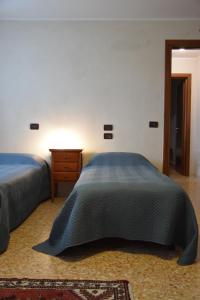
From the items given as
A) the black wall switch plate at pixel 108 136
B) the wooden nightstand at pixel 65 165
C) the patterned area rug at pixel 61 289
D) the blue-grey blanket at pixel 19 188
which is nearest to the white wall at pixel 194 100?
the black wall switch plate at pixel 108 136

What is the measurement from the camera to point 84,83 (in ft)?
13.2

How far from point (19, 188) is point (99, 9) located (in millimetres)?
2392

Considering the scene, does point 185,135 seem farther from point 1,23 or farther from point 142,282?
point 142,282

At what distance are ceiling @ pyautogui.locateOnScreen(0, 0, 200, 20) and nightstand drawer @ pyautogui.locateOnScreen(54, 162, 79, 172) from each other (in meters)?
1.92

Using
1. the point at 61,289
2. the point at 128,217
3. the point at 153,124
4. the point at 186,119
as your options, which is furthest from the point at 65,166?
the point at 186,119

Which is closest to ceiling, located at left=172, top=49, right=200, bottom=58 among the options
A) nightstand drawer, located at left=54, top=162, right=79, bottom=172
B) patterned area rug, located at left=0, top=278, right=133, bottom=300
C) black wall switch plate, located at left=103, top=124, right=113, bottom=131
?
black wall switch plate, located at left=103, top=124, right=113, bottom=131

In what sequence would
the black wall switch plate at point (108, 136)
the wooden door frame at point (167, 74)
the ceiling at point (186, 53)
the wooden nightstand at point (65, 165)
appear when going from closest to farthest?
the wooden nightstand at point (65, 165), the wooden door frame at point (167, 74), the black wall switch plate at point (108, 136), the ceiling at point (186, 53)

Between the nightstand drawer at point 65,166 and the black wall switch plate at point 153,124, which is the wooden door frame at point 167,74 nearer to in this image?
the black wall switch plate at point 153,124

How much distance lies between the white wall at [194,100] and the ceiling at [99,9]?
1.97 metres

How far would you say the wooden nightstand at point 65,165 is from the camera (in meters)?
3.79

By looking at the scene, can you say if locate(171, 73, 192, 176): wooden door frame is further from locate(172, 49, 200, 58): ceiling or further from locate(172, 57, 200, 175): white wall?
locate(172, 49, 200, 58): ceiling

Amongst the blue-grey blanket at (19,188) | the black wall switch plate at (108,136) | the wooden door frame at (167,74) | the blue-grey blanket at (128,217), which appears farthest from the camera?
the black wall switch plate at (108,136)

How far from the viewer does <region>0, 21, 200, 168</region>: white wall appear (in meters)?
3.97

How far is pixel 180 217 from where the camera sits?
2.15 metres
